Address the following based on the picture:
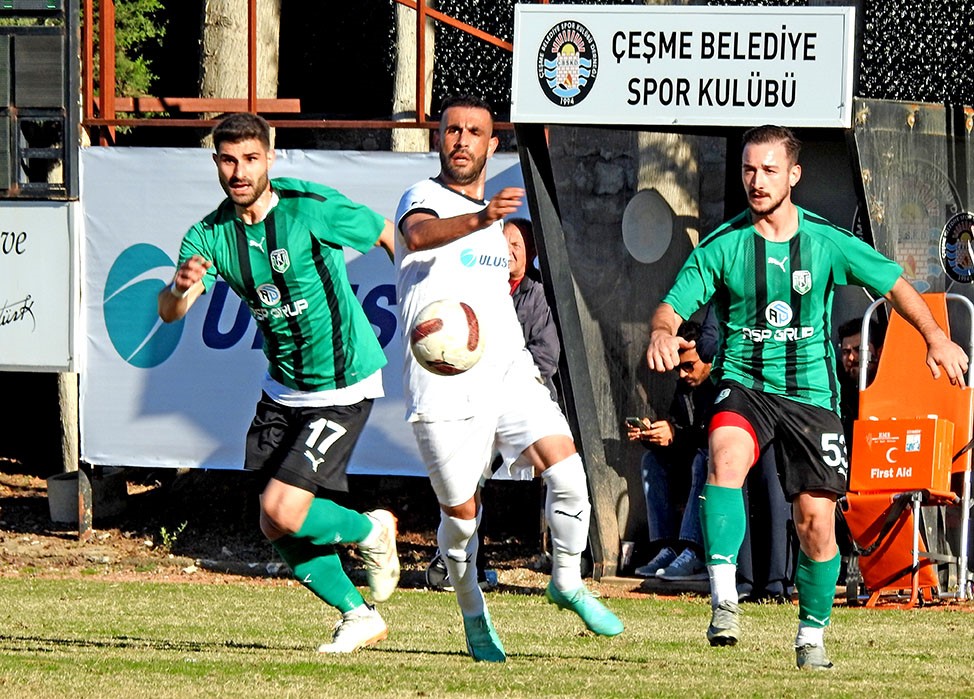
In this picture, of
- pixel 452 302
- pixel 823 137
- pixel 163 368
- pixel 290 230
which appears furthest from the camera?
pixel 163 368

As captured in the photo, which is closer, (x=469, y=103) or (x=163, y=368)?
(x=469, y=103)

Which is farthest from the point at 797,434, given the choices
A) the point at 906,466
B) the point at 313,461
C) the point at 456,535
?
the point at 906,466

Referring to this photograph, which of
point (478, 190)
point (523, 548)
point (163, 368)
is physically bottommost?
point (523, 548)

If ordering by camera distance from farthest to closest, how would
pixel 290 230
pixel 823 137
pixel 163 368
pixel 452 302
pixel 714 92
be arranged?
pixel 163 368 < pixel 823 137 < pixel 714 92 < pixel 290 230 < pixel 452 302

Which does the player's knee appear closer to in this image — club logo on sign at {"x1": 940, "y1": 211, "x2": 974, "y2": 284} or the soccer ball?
the soccer ball

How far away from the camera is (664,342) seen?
6.60 metres

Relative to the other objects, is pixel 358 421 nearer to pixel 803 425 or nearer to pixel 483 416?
pixel 483 416

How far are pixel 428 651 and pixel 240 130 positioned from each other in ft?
7.55

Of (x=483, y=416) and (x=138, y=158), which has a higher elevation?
(x=138, y=158)

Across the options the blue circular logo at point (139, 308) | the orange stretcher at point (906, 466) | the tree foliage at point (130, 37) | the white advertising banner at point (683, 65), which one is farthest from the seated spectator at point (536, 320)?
the tree foliage at point (130, 37)

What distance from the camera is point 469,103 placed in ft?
22.4

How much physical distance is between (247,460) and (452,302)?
1.25m

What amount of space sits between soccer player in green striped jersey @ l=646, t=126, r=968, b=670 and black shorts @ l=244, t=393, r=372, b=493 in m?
1.36

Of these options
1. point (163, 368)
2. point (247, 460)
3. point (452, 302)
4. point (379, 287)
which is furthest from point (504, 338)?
point (163, 368)
